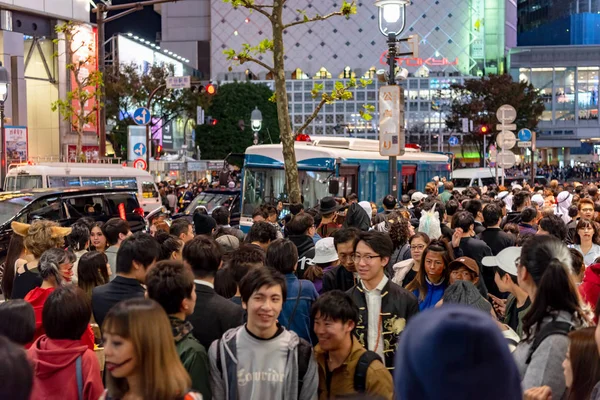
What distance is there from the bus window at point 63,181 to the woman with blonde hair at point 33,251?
733 inches

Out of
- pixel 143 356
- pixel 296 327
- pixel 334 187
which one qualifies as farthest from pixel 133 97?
pixel 143 356

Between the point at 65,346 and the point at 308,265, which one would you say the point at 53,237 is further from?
the point at 65,346

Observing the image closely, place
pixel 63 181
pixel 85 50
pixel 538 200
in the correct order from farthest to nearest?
1. pixel 85 50
2. pixel 63 181
3. pixel 538 200

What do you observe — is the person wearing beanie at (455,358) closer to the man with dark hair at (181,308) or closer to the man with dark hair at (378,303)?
the man with dark hair at (181,308)

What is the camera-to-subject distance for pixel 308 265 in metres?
8.16

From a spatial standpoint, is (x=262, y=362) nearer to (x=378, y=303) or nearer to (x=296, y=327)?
(x=296, y=327)

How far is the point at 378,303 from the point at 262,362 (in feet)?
4.74

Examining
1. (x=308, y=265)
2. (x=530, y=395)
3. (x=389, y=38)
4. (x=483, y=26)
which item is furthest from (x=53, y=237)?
(x=483, y=26)

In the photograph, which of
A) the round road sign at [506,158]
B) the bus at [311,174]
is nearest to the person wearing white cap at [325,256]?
the bus at [311,174]

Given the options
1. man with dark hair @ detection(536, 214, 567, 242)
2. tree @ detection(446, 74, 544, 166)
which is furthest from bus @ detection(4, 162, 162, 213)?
tree @ detection(446, 74, 544, 166)

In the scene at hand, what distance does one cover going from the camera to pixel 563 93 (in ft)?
322

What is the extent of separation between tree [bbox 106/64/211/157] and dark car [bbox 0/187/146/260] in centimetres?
3337

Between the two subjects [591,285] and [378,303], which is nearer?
[378,303]

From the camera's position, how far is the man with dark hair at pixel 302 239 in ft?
27.4
